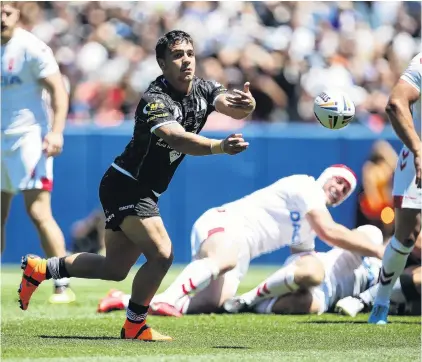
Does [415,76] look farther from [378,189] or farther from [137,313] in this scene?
[378,189]

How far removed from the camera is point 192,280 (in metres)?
8.77

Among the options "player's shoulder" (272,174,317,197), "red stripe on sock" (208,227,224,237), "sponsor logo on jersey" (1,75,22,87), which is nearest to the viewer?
"red stripe on sock" (208,227,224,237)

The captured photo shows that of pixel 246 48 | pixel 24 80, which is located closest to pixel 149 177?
pixel 24 80

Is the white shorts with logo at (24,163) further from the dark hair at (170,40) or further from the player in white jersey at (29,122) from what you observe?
the dark hair at (170,40)

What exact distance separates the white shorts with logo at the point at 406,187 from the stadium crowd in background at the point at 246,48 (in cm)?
728

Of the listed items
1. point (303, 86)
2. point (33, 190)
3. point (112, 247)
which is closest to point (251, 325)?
point (112, 247)

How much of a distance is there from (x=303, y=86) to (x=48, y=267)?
9463mm

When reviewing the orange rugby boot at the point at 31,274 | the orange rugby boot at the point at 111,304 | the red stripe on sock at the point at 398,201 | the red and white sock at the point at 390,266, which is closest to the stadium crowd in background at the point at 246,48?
the orange rugby boot at the point at 111,304

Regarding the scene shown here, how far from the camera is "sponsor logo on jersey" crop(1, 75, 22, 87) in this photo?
9766mm

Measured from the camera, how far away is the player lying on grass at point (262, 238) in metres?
8.98

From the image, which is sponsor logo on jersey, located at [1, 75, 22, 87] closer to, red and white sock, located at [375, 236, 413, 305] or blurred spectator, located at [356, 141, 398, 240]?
red and white sock, located at [375, 236, 413, 305]

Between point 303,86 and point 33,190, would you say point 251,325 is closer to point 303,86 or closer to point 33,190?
point 33,190

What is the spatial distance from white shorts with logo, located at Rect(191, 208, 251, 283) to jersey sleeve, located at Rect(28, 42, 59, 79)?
6.20ft

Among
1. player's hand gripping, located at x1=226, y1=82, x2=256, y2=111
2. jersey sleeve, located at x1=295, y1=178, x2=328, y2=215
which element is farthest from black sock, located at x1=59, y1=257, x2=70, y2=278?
jersey sleeve, located at x1=295, y1=178, x2=328, y2=215
